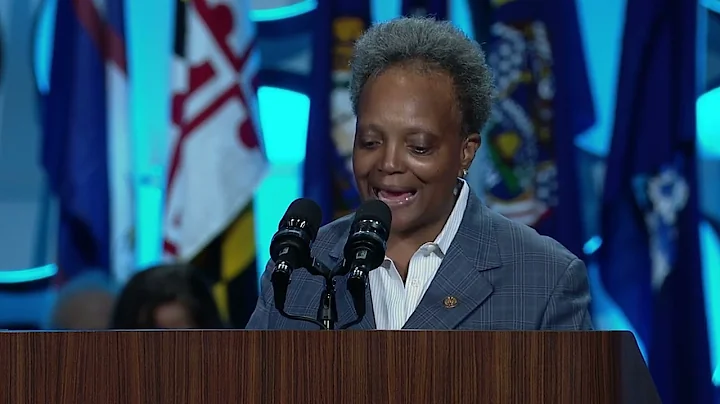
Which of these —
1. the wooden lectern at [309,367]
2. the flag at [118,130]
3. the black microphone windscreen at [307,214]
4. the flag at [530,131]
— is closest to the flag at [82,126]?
the flag at [118,130]

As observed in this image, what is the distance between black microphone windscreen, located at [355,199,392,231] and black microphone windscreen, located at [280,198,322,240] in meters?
0.06

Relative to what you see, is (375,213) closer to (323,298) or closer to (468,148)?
(323,298)

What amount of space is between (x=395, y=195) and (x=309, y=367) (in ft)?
2.29

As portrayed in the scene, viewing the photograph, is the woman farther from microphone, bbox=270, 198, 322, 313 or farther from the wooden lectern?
the wooden lectern

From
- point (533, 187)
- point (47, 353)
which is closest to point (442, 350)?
point (47, 353)

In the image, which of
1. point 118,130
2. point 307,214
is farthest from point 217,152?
point 307,214

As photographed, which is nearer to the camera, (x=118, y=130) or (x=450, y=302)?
(x=450, y=302)

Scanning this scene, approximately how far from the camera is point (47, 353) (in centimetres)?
135

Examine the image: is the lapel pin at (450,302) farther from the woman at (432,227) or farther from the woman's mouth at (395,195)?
the woman's mouth at (395,195)

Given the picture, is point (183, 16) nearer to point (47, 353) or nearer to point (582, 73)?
point (582, 73)

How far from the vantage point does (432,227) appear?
81.3 inches

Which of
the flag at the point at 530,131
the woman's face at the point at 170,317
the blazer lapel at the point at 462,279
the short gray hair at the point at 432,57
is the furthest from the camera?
the flag at the point at 530,131

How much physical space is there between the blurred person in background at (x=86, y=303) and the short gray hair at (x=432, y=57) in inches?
60.4

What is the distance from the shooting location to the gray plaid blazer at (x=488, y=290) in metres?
1.92
